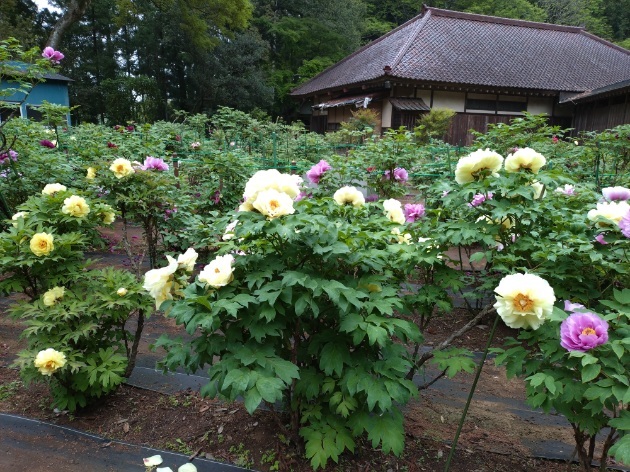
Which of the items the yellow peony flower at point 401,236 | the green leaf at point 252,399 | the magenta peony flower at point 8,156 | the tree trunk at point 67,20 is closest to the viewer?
the green leaf at point 252,399

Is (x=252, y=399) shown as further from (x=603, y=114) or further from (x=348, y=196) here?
(x=603, y=114)

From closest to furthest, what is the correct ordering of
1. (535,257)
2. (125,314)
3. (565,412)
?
1. (565,412)
2. (535,257)
3. (125,314)

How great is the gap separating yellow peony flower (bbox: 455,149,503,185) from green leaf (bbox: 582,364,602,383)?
2.65ft

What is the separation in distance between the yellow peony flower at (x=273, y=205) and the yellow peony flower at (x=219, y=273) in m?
0.24

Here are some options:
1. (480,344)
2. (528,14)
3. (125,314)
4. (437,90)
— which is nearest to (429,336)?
(480,344)

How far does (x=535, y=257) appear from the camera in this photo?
1.64 meters

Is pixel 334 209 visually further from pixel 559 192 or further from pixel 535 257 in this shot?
pixel 559 192

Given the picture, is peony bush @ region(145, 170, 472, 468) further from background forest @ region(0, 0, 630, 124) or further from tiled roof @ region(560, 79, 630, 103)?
background forest @ region(0, 0, 630, 124)

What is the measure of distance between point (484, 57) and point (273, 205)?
17.1m

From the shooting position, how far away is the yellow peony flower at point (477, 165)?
1.78 meters

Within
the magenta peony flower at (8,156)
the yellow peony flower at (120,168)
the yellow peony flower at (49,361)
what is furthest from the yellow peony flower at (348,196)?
the magenta peony flower at (8,156)

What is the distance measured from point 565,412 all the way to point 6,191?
15.6 ft

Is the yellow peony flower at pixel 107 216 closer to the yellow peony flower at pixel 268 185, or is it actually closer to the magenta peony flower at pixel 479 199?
the yellow peony flower at pixel 268 185

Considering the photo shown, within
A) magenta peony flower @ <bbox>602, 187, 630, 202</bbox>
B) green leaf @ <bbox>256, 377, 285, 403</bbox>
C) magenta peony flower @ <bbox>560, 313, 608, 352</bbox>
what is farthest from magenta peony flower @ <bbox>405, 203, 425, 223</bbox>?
green leaf @ <bbox>256, 377, 285, 403</bbox>
